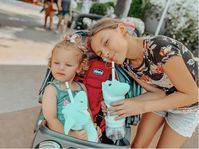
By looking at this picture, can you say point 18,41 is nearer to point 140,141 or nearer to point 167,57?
point 140,141

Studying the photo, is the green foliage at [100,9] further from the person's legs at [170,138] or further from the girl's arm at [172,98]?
the girl's arm at [172,98]

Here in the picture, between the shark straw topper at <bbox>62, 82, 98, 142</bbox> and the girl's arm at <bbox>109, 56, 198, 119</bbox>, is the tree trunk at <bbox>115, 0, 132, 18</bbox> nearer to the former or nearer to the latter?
the girl's arm at <bbox>109, 56, 198, 119</bbox>

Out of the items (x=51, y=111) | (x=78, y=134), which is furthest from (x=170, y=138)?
(x=51, y=111)

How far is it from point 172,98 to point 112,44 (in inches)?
17.8

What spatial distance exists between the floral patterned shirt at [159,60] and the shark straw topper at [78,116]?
1.31 ft

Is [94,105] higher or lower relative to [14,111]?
higher

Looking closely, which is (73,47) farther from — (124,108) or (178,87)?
(178,87)

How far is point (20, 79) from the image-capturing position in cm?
495

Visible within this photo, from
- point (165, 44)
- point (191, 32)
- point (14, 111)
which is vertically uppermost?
point (165, 44)

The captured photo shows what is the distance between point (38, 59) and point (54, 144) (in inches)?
188

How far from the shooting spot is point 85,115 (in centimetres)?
179

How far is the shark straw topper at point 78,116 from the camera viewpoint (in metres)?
1.75

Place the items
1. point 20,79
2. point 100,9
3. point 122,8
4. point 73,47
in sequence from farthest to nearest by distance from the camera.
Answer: point 100,9
point 122,8
point 20,79
point 73,47

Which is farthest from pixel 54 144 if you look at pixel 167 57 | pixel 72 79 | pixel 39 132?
pixel 167 57
